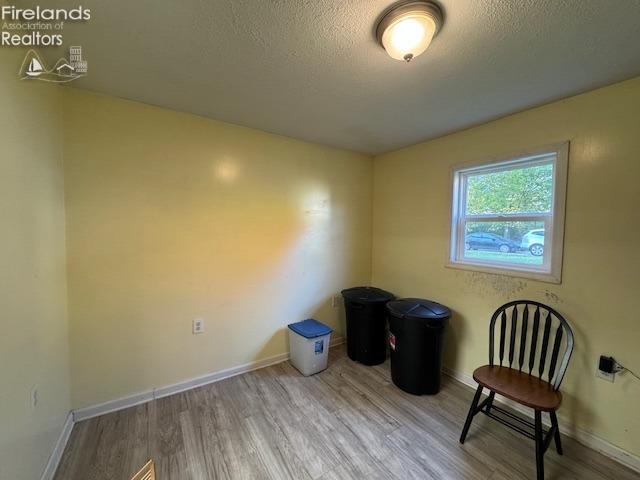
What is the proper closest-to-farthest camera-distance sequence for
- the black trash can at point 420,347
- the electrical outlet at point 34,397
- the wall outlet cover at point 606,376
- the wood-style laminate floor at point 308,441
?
the electrical outlet at point 34,397 < the wood-style laminate floor at point 308,441 < the wall outlet cover at point 606,376 < the black trash can at point 420,347

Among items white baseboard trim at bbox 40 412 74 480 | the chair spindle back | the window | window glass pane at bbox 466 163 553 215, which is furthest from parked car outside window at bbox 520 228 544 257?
white baseboard trim at bbox 40 412 74 480

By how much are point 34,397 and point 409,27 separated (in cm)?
243

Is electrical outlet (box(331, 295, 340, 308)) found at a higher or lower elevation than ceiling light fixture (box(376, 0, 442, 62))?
lower

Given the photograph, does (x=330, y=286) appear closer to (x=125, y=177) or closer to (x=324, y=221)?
(x=324, y=221)

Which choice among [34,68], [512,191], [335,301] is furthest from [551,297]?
[34,68]

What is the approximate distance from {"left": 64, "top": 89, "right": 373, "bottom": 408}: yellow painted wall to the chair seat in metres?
1.64

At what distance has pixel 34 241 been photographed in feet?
4.11

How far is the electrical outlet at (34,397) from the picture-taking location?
119cm

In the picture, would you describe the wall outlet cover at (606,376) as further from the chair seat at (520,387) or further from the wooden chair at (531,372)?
the chair seat at (520,387)

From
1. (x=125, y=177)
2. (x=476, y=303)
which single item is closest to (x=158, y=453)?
(x=125, y=177)

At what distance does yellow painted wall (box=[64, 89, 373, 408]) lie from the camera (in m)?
1.74

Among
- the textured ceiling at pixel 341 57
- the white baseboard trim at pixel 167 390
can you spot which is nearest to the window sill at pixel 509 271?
the textured ceiling at pixel 341 57

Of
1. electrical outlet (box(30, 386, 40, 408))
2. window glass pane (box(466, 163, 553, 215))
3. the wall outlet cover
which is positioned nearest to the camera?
electrical outlet (box(30, 386, 40, 408))

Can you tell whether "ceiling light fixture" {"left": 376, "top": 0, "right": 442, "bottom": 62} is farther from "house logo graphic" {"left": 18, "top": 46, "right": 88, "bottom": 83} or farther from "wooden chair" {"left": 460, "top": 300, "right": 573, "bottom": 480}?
"wooden chair" {"left": 460, "top": 300, "right": 573, "bottom": 480}
